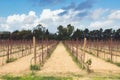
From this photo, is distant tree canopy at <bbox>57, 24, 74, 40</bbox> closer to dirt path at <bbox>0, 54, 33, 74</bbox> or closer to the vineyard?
the vineyard

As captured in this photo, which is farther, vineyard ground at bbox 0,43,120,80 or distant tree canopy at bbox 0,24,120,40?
distant tree canopy at bbox 0,24,120,40

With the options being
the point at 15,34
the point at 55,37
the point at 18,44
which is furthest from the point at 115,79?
the point at 55,37

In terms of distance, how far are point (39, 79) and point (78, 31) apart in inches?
4433

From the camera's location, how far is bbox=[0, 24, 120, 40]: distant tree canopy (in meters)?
104

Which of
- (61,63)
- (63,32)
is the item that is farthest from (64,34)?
(61,63)

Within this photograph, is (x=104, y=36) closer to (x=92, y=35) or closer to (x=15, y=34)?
(x=92, y=35)

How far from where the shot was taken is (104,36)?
115 metres

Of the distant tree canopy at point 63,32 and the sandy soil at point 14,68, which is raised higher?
the distant tree canopy at point 63,32

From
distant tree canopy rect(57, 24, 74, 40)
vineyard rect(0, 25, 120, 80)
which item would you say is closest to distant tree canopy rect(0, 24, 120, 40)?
distant tree canopy rect(57, 24, 74, 40)

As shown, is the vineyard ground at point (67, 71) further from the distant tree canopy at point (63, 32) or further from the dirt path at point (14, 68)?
the distant tree canopy at point (63, 32)

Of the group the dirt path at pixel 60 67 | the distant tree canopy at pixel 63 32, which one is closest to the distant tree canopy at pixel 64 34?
the distant tree canopy at pixel 63 32

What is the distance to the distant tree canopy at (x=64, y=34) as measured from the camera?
10391 centimetres

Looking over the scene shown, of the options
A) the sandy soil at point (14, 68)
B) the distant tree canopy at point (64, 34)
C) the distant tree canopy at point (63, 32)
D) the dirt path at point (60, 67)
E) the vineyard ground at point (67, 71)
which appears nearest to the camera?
the vineyard ground at point (67, 71)

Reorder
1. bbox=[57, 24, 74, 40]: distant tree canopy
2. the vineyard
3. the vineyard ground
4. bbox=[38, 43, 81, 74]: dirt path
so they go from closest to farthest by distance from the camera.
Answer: the vineyard ground
the vineyard
bbox=[38, 43, 81, 74]: dirt path
bbox=[57, 24, 74, 40]: distant tree canopy
